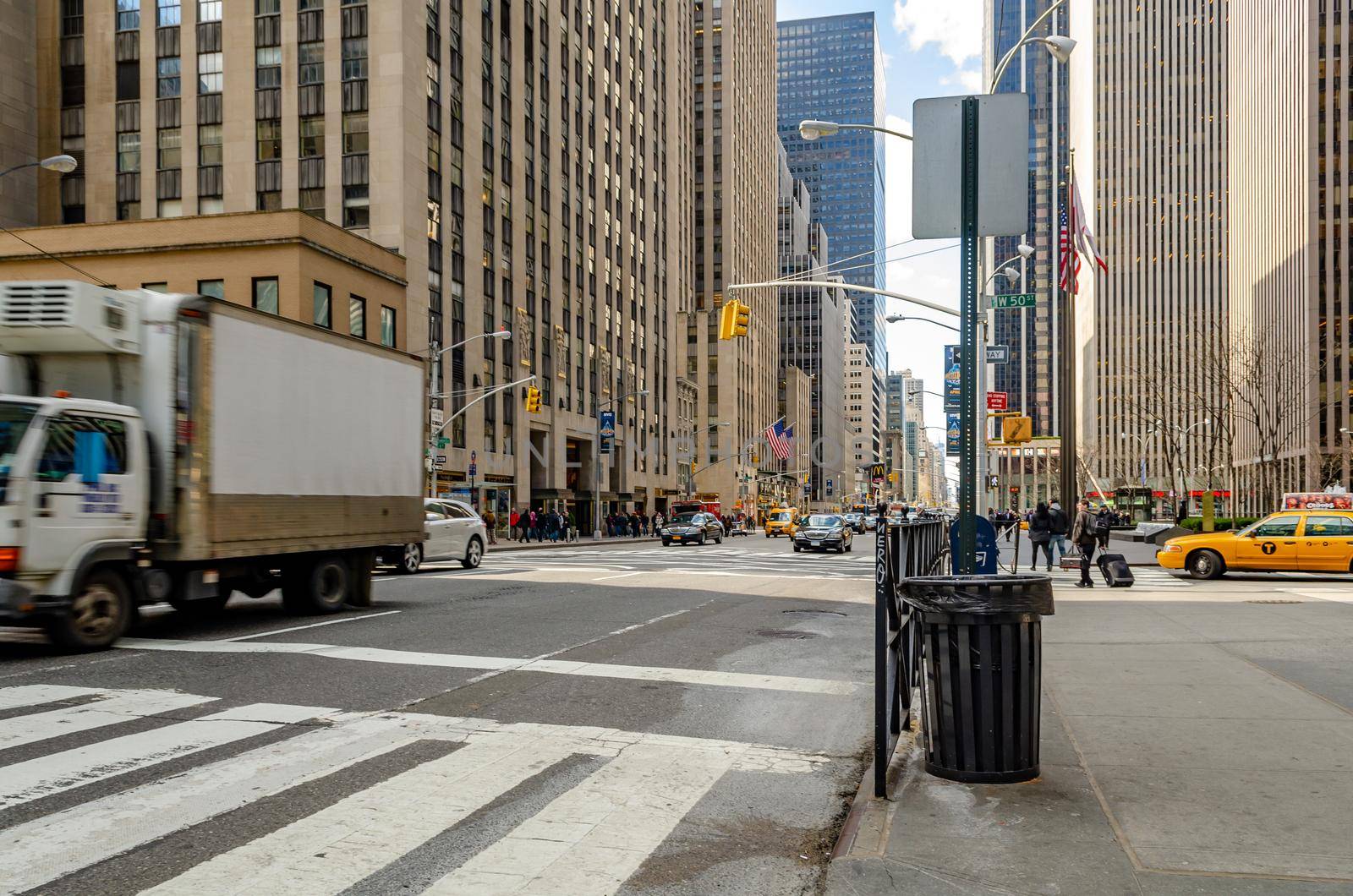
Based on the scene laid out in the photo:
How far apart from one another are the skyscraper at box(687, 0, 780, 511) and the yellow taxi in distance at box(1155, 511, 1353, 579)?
7588cm

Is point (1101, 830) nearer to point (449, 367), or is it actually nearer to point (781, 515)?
point (449, 367)

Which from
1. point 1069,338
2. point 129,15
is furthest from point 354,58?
point 1069,338

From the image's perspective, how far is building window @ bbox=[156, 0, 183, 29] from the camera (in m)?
45.0

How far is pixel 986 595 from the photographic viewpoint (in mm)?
5242

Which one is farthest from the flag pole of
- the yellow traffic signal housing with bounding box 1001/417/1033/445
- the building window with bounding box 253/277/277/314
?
the building window with bounding box 253/277/277/314

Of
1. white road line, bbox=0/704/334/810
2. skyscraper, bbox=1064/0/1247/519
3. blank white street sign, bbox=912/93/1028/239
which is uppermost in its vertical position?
skyscraper, bbox=1064/0/1247/519

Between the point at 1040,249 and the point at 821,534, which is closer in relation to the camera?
the point at 821,534

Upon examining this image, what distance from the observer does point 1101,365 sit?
407ft

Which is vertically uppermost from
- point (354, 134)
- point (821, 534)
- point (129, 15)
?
point (129, 15)

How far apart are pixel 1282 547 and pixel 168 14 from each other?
4687cm

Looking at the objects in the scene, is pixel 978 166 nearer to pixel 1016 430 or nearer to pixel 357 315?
pixel 1016 430

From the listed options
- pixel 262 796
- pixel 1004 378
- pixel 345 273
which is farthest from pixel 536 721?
pixel 1004 378

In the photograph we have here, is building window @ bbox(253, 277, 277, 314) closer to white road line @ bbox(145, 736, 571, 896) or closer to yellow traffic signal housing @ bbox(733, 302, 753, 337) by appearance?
yellow traffic signal housing @ bbox(733, 302, 753, 337)

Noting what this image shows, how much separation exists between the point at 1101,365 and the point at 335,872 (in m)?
131
